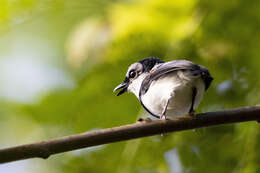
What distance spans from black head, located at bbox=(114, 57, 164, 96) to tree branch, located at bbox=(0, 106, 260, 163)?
641 mm

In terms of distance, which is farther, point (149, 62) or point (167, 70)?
point (149, 62)

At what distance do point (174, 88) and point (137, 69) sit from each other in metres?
0.40

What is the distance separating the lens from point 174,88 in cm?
180

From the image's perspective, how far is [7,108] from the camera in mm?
2955

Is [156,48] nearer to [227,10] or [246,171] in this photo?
[227,10]

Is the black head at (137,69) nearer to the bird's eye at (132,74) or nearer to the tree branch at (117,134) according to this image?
the bird's eye at (132,74)

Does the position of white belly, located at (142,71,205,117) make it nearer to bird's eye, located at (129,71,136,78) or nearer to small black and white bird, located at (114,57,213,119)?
small black and white bird, located at (114,57,213,119)

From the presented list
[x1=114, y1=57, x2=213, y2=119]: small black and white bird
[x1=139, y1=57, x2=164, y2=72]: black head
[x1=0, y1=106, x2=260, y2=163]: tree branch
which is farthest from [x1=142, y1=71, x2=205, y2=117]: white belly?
[x1=0, y1=106, x2=260, y2=163]: tree branch

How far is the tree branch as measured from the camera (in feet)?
4.42

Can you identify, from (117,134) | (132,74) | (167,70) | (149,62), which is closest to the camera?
(117,134)

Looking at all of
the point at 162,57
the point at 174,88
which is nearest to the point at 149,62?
the point at 162,57

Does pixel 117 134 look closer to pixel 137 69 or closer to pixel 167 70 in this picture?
pixel 167 70

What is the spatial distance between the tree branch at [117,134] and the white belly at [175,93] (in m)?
0.32

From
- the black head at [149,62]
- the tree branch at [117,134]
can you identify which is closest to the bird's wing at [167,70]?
the black head at [149,62]
